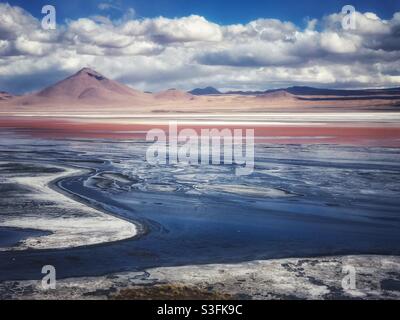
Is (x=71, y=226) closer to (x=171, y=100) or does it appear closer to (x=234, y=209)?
(x=234, y=209)

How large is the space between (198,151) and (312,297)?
14.5 m

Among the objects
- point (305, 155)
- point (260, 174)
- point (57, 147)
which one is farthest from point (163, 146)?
point (260, 174)

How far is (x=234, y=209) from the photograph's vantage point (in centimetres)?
942

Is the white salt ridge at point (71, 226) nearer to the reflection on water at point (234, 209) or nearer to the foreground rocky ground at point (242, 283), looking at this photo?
the reflection on water at point (234, 209)

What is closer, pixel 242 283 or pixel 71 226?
pixel 242 283

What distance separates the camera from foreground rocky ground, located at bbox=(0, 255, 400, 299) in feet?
17.4

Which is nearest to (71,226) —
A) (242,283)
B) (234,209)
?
(234,209)

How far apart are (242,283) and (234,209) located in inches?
149

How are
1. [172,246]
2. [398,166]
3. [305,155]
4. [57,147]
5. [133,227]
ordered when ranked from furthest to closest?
[57,147] → [305,155] → [398,166] → [133,227] → [172,246]

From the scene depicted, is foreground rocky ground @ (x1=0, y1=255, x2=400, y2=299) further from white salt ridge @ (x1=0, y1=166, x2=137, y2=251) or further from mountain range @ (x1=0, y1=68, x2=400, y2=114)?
mountain range @ (x1=0, y1=68, x2=400, y2=114)

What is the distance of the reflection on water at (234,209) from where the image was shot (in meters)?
6.71

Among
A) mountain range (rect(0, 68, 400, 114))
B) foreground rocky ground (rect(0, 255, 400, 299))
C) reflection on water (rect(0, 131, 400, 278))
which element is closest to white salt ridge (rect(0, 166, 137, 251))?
reflection on water (rect(0, 131, 400, 278))

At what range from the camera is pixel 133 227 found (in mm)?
8102
